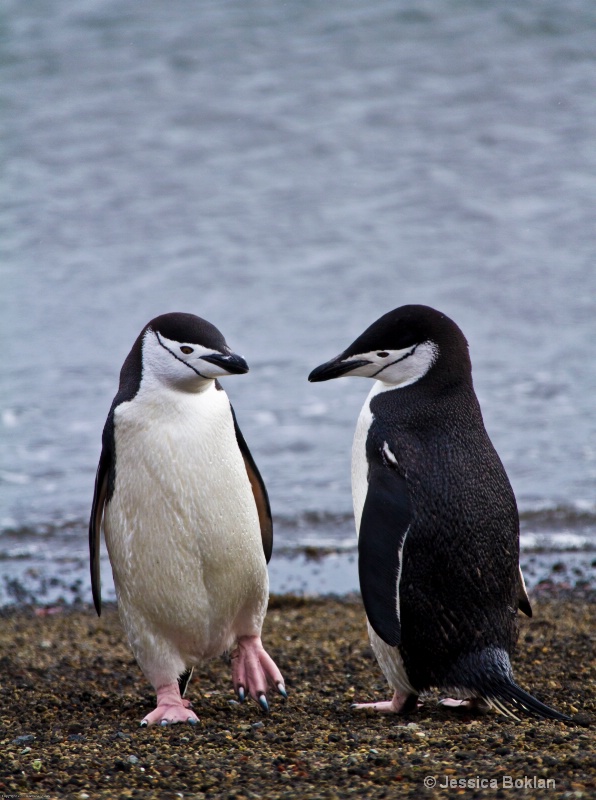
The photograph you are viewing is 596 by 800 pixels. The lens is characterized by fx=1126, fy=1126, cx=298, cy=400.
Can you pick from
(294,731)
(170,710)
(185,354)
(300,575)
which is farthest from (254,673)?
(300,575)

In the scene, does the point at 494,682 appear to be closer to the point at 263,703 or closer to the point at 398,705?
the point at 398,705

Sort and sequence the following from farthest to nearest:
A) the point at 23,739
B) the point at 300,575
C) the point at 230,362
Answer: the point at 300,575
the point at 230,362
the point at 23,739

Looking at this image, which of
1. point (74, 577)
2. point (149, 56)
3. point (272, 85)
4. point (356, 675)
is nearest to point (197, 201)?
point (272, 85)

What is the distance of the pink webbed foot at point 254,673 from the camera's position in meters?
4.19

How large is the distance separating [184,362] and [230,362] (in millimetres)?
218

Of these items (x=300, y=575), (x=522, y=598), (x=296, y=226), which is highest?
(x=522, y=598)

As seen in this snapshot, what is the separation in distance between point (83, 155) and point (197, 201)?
9.50 feet

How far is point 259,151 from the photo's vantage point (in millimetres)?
18453

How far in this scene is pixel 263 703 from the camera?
162 inches

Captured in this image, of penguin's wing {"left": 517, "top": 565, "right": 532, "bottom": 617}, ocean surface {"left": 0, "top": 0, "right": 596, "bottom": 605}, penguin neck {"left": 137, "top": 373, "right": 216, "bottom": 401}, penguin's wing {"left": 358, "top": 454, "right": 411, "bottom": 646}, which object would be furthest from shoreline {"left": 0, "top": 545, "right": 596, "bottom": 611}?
penguin's wing {"left": 358, "top": 454, "right": 411, "bottom": 646}

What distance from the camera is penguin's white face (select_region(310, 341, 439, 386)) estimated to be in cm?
402

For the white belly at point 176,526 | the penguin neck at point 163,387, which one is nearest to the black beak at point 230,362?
the penguin neck at point 163,387

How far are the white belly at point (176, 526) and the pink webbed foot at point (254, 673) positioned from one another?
0.49 feet

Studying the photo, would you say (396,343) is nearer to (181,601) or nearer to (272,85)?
(181,601)
